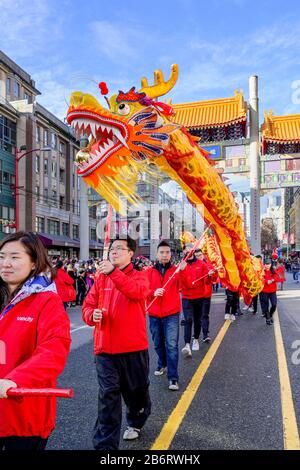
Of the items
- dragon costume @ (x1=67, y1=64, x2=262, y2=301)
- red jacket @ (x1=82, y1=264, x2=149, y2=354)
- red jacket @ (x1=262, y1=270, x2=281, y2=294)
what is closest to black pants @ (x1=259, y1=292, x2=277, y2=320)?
red jacket @ (x1=262, y1=270, x2=281, y2=294)

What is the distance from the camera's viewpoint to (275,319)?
950cm

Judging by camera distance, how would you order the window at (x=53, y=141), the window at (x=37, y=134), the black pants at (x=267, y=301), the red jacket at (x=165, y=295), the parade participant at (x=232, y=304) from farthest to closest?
the window at (x=53, y=141) < the window at (x=37, y=134) < the parade participant at (x=232, y=304) < the black pants at (x=267, y=301) < the red jacket at (x=165, y=295)

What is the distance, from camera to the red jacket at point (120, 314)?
2955 mm

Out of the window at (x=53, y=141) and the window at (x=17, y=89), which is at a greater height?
the window at (x=17, y=89)

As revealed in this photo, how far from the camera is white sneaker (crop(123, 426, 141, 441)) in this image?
3.09 meters

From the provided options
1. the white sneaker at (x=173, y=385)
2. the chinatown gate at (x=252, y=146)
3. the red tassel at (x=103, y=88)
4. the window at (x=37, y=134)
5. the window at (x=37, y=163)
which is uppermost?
the window at (x=37, y=134)

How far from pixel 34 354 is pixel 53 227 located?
36.3 metres

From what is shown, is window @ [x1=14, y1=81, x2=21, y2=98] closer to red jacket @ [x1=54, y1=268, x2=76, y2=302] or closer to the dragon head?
red jacket @ [x1=54, y1=268, x2=76, y2=302]

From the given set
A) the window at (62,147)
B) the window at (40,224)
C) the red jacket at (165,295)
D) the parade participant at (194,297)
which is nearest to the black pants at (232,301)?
the parade participant at (194,297)

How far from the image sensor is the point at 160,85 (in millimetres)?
4867

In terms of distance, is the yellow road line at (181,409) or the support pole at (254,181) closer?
the yellow road line at (181,409)

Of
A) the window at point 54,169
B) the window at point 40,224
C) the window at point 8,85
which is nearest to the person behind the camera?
the window at point 8,85

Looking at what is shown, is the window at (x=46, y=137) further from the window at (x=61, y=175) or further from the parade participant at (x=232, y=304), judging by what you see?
the parade participant at (x=232, y=304)
